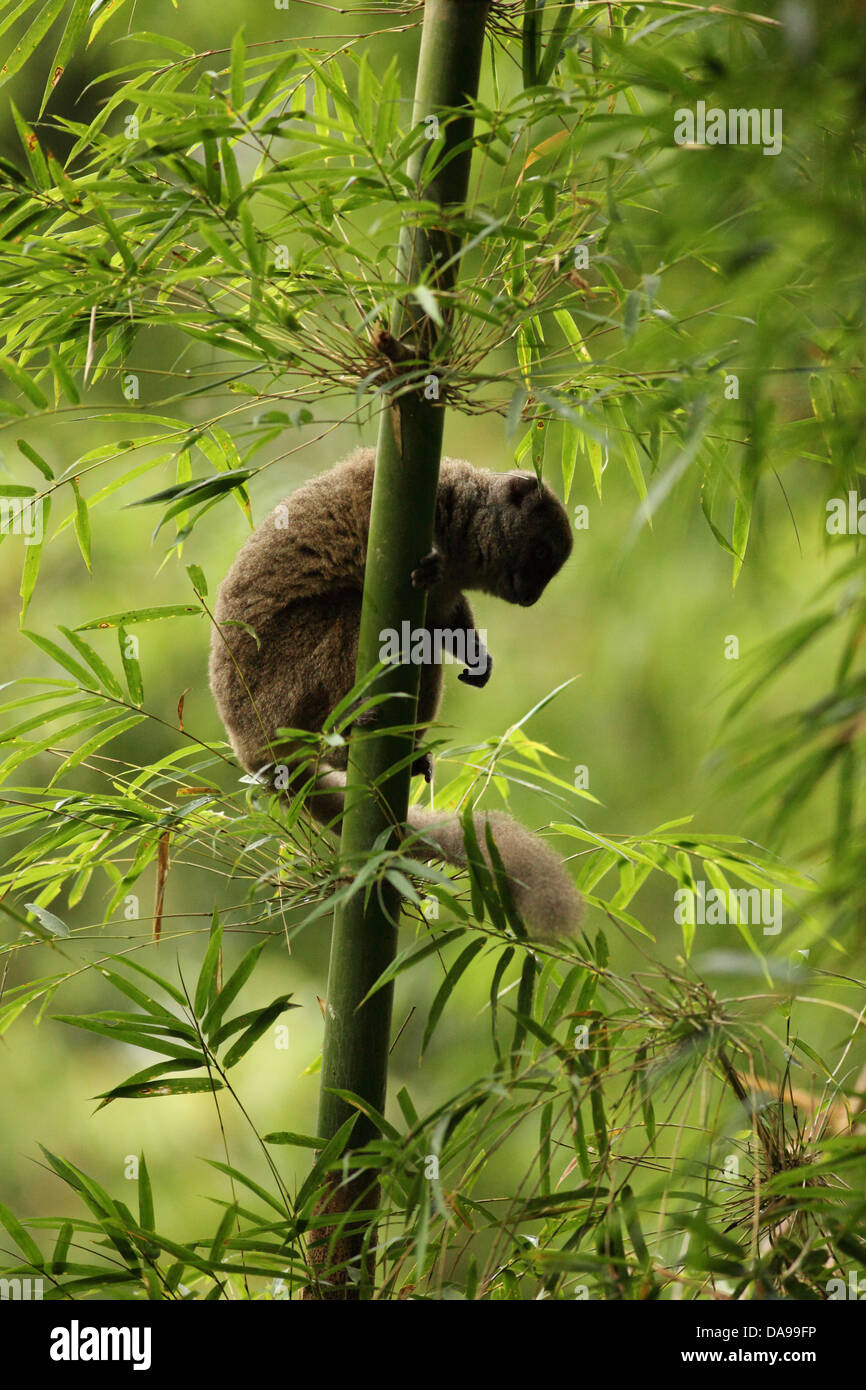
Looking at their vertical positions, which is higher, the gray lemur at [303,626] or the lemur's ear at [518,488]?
the lemur's ear at [518,488]

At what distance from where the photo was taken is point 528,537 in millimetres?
2354

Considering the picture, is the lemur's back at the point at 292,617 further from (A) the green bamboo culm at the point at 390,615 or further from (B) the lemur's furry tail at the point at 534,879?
(A) the green bamboo culm at the point at 390,615

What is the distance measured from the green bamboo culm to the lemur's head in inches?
37.2

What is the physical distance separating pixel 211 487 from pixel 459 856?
580 millimetres

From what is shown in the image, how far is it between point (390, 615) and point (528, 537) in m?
1.07

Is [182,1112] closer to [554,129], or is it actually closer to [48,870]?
[48,870]

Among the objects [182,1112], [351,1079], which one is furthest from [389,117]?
[182,1112]

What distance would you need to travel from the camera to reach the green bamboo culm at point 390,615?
1.27 m

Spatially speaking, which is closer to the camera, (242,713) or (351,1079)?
(351,1079)

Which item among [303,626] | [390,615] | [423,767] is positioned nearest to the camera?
[390,615]

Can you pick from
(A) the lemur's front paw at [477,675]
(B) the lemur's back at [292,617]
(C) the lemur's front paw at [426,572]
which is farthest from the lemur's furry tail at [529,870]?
(A) the lemur's front paw at [477,675]

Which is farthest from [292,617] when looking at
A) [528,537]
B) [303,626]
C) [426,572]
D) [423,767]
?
[426,572]

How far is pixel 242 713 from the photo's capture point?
1.99m

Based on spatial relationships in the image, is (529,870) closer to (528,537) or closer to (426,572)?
(426,572)
